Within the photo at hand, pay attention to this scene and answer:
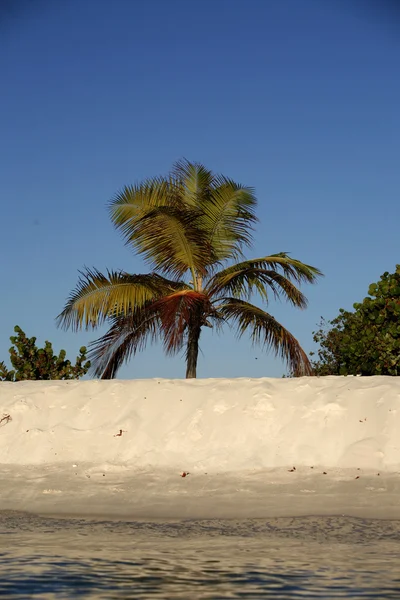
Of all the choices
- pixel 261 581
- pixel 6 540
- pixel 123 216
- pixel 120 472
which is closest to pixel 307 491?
pixel 120 472

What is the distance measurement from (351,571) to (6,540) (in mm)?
3145

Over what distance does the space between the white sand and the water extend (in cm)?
93

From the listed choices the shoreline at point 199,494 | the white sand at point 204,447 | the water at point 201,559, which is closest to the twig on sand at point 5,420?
the white sand at point 204,447

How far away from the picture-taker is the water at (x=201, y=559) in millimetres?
5004

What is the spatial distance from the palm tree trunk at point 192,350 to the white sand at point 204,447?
589 centimetres

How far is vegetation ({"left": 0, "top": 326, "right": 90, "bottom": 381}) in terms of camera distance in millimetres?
21359

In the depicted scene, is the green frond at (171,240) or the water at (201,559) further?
the green frond at (171,240)

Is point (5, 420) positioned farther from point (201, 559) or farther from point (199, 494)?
point (201, 559)

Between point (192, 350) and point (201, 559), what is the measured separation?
12596mm

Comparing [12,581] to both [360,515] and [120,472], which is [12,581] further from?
[120,472]

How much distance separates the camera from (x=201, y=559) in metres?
6.18

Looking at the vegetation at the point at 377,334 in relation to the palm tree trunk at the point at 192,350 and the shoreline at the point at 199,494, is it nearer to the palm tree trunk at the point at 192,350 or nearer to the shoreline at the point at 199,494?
the palm tree trunk at the point at 192,350

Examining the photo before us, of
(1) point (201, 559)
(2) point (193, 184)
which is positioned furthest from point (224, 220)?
(1) point (201, 559)

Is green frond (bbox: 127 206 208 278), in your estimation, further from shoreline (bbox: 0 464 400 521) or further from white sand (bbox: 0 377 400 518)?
shoreline (bbox: 0 464 400 521)
